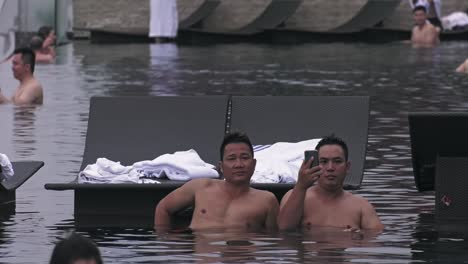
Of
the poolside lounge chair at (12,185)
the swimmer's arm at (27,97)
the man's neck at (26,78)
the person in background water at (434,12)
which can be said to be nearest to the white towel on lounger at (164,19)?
the person in background water at (434,12)

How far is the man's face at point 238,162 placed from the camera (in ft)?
34.1

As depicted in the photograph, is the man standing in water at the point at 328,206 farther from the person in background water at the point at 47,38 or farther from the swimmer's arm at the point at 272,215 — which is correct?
the person in background water at the point at 47,38

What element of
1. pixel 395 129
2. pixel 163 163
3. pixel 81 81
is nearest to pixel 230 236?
pixel 163 163

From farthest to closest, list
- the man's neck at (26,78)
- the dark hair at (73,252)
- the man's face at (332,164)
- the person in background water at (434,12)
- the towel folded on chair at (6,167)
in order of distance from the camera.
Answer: the person in background water at (434,12), the man's neck at (26,78), the towel folded on chair at (6,167), the man's face at (332,164), the dark hair at (73,252)

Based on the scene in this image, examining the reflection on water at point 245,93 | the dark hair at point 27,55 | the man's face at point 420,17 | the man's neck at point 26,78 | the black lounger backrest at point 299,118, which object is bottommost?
the reflection on water at point 245,93

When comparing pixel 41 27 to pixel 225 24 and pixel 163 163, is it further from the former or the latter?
pixel 163 163

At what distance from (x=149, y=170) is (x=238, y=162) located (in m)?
1.74

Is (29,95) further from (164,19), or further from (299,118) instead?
(164,19)

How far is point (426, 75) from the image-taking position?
89.9 feet

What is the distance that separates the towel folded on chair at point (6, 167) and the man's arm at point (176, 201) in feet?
4.72

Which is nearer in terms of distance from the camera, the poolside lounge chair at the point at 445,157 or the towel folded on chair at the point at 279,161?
the poolside lounge chair at the point at 445,157

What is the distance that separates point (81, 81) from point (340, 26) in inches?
700

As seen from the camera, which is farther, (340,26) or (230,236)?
(340,26)

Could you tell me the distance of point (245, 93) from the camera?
23.6 metres
